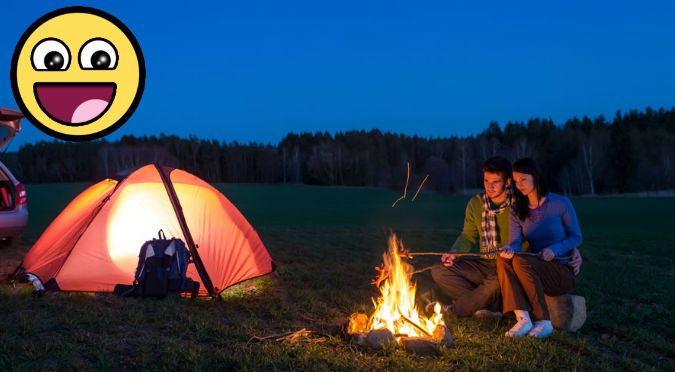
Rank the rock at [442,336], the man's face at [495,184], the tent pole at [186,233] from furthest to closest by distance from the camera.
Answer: the tent pole at [186,233] → the man's face at [495,184] → the rock at [442,336]

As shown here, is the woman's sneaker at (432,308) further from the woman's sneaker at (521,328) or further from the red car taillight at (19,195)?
the red car taillight at (19,195)

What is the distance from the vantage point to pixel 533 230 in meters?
4.66

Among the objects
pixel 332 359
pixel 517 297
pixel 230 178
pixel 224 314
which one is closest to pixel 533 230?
pixel 517 297

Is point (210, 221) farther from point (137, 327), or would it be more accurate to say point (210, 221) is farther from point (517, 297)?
point (517, 297)

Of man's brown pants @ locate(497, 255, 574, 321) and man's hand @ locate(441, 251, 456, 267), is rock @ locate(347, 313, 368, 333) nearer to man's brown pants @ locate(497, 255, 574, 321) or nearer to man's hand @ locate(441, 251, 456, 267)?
man's hand @ locate(441, 251, 456, 267)

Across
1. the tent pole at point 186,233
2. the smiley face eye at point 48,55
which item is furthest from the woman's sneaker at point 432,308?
the smiley face eye at point 48,55

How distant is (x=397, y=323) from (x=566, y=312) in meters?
1.79

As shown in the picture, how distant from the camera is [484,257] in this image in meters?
5.17

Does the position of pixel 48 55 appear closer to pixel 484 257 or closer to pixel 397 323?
pixel 397 323

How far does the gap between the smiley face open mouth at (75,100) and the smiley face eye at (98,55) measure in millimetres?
128

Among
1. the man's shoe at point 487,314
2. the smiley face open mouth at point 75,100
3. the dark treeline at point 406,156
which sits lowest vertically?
the man's shoe at point 487,314

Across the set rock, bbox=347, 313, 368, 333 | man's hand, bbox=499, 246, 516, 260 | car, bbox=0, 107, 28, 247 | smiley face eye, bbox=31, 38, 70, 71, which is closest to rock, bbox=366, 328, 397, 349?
rock, bbox=347, 313, 368, 333

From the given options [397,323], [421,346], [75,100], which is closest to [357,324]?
[397,323]

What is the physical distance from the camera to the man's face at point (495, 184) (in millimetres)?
4699
